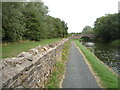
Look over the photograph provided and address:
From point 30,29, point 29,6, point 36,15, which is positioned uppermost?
point 29,6

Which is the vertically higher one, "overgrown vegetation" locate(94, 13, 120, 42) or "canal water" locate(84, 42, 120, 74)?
"overgrown vegetation" locate(94, 13, 120, 42)

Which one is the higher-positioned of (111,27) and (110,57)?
(111,27)

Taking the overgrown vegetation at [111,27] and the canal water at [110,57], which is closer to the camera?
the canal water at [110,57]

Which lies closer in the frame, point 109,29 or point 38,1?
point 38,1

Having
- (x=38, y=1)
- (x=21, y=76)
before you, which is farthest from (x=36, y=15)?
(x=21, y=76)

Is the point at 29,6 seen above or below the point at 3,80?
above

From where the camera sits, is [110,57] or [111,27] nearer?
[110,57]

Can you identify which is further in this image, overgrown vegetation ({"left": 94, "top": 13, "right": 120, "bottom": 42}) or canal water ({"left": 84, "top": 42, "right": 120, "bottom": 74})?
overgrown vegetation ({"left": 94, "top": 13, "right": 120, "bottom": 42})

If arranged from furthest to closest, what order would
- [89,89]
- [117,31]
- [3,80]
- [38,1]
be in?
[117,31]
[38,1]
[89,89]
[3,80]

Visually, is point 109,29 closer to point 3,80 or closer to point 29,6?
point 29,6

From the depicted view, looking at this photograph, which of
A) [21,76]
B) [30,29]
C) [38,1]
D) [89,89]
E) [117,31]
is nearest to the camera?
[21,76]

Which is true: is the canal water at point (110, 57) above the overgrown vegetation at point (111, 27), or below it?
below

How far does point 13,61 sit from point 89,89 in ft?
10.4

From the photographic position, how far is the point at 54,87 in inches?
239
